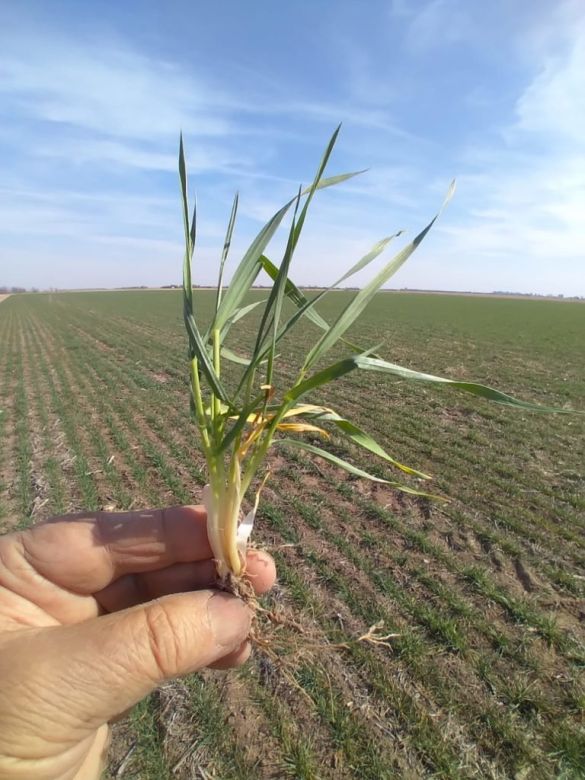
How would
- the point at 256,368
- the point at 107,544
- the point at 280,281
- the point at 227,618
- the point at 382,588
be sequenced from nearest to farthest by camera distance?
the point at 280,281 < the point at 256,368 < the point at 227,618 < the point at 107,544 < the point at 382,588

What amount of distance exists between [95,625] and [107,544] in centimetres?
63

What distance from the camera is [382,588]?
3654 mm

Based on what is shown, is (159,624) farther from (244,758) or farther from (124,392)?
(124,392)

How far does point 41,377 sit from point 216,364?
41.6ft

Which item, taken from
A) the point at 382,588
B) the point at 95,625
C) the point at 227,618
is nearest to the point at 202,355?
the point at 95,625

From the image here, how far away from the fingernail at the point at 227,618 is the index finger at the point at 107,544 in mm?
440

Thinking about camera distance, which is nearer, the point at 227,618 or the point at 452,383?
the point at 452,383

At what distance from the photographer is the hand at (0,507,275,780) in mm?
1322

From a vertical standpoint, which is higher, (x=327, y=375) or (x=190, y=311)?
(x=190, y=311)

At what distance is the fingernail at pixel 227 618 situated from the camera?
5.42ft

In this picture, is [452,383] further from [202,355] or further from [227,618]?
[227,618]

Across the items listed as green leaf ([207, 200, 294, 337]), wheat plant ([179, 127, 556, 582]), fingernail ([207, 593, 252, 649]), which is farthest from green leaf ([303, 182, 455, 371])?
fingernail ([207, 593, 252, 649])

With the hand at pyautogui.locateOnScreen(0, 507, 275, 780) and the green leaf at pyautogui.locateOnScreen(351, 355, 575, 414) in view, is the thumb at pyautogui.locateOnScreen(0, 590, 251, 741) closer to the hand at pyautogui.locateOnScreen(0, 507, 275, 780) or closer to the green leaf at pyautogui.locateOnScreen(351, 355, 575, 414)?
the hand at pyautogui.locateOnScreen(0, 507, 275, 780)

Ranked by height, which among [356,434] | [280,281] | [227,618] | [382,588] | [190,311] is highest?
[280,281]
